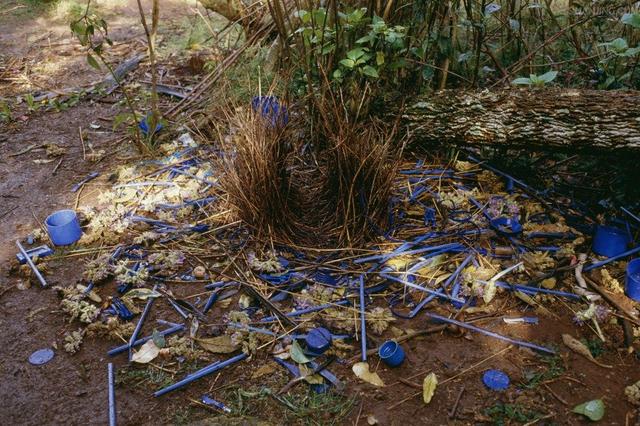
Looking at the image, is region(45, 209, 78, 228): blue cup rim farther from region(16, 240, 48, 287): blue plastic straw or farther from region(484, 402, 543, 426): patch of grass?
region(484, 402, 543, 426): patch of grass

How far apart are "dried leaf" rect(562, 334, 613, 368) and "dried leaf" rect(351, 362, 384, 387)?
753mm

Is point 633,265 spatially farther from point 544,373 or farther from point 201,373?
point 201,373

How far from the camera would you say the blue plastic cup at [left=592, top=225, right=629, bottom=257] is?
2.33 meters

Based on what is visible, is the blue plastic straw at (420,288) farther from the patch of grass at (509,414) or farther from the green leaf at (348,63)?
the green leaf at (348,63)

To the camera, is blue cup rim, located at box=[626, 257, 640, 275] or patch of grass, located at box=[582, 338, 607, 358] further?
blue cup rim, located at box=[626, 257, 640, 275]

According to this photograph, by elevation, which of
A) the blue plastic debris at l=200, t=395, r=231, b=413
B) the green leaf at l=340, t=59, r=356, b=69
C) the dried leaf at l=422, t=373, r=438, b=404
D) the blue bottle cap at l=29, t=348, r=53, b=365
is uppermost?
the green leaf at l=340, t=59, r=356, b=69

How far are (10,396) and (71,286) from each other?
1.93ft

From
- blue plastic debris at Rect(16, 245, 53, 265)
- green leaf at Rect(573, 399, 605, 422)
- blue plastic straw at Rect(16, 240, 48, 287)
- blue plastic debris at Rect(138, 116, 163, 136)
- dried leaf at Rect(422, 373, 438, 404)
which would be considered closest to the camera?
green leaf at Rect(573, 399, 605, 422)

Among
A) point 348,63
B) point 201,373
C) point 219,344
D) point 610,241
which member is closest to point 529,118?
point 610,241

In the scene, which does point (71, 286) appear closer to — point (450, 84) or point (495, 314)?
point (495, 314)

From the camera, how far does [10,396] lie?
6.20 ft

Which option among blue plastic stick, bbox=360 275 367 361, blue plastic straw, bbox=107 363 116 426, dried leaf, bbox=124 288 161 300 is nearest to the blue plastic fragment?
dried leaf, bbox=124 288 161 300

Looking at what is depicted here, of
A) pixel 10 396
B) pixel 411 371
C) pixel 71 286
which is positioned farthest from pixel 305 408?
pixel 71 286

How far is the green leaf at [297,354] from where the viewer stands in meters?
1.95
